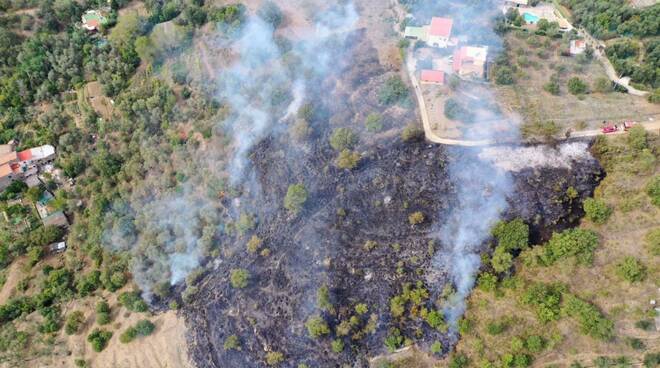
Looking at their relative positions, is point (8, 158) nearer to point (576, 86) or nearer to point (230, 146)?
point (230, 146)

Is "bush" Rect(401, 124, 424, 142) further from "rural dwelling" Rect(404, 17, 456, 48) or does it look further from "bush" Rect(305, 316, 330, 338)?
"bush" Rect(305, 316, 330, 338)

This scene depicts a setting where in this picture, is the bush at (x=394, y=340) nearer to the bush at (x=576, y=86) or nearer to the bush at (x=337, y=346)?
the bush at (x=337, y=346)

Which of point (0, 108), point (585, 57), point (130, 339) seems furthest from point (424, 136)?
point (0, 108)

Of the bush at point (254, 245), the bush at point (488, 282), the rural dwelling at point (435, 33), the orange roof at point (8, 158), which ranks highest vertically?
the rural dwelling at point (435, 33)

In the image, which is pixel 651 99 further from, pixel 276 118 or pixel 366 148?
pixel 276 118

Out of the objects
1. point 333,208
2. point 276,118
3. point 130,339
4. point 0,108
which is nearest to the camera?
point 130,339

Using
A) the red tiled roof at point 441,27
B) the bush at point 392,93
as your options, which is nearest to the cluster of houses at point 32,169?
the bush at point 392,93
